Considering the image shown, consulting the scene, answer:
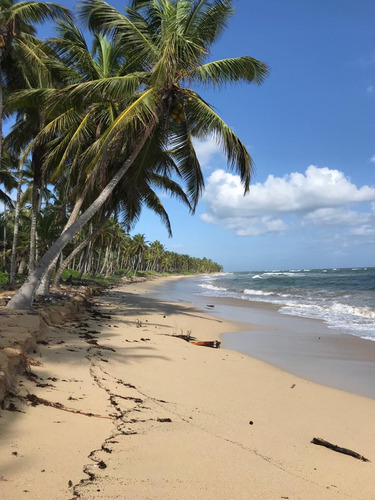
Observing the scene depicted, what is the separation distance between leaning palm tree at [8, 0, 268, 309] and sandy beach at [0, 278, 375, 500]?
4401 millimetres

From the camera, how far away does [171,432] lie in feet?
11.7

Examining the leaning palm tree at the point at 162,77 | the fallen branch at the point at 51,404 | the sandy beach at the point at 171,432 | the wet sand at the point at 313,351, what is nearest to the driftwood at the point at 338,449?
the sandy beach at the point at 171,432

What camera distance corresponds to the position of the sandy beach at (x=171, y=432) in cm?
264

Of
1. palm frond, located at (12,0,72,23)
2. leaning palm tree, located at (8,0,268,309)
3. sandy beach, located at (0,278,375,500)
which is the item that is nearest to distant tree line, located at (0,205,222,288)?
leaning palm tree, located at (8,0,268,309)

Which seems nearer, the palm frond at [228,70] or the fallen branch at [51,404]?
the fallen branch at [51,404]

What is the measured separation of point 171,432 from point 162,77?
26.1 feet

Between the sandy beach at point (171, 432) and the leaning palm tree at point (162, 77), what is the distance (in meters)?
4.40

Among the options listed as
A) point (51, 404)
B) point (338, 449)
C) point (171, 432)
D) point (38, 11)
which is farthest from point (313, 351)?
point (38, 11)

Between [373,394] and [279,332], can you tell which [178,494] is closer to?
[373,394]

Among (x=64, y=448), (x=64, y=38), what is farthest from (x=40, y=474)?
(x=64, y=38)

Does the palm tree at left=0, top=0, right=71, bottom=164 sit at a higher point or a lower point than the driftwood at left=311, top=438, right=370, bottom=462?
higher

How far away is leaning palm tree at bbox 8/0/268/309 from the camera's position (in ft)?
29.3

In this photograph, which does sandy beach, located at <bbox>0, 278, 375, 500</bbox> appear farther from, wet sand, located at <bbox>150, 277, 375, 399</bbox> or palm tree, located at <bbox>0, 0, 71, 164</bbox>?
palm tree, located at <bbox>0, 0, 71, 164</bbox>

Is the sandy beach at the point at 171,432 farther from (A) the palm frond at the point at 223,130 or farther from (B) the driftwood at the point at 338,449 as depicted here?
(A) the palm frond at the point at 223,130
